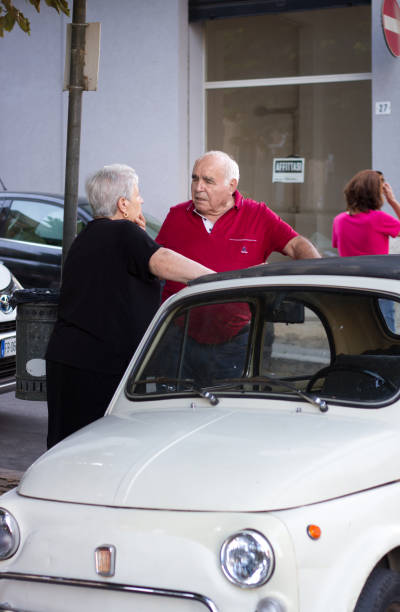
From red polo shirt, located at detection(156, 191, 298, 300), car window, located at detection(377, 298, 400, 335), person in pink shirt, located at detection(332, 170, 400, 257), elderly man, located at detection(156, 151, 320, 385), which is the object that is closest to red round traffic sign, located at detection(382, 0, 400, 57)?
person in pink shirt, located at detection(332, 170, 400, 257)

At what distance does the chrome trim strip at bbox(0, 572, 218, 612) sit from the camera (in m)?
2.95

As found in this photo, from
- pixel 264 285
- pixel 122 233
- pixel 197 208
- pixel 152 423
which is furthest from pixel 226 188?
pixel 152 423

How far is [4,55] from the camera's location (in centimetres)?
1491

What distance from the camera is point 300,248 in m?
5.49

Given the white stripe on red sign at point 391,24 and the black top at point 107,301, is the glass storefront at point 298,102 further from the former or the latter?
the black top at point 107,301

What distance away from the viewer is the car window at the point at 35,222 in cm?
1133

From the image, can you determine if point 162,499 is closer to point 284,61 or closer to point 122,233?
point 122,233

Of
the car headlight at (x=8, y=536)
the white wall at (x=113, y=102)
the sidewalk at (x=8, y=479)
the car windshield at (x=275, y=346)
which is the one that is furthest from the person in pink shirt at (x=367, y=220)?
the white wall at (x=113, y=102)

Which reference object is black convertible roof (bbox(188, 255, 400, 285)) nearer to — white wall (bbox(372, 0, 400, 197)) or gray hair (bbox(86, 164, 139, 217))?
gray hair (bbox(86, 164, 139, 217))

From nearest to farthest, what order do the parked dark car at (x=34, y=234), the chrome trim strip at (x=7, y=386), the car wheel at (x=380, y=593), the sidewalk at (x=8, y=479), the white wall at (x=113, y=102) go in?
the car wheel at (x=380, y=593), the sidewalk at (x=8, y=479), the chrome trim strip at (x=7, y=386), the parked dark car at (x=34, y=234), the white wall at (x=113, y=102)

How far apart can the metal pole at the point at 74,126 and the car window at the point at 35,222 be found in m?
4.54

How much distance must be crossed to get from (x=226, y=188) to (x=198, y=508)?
294 centimetres

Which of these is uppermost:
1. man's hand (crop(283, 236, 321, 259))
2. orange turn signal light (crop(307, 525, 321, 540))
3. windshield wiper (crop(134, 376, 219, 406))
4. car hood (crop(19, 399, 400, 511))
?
man's hand (crop(283, 236, 321, 259))

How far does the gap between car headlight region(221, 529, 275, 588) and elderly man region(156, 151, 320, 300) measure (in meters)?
2.59
